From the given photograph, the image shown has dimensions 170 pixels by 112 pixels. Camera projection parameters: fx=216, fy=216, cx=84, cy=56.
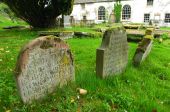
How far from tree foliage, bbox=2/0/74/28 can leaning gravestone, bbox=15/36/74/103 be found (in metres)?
8.04

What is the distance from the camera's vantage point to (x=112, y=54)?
193 inches

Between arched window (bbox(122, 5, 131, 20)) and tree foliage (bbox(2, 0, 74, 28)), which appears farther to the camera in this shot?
arched window (bbox(122, 5, 131, 20))

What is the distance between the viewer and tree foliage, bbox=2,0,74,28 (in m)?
11.6

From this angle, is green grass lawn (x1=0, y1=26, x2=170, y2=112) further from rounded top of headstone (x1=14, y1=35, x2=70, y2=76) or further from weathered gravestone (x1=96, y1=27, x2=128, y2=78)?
rounded top of headstone (x1=14, y1=35, x2=70, y2=76)

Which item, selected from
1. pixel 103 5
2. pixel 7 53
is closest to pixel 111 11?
pixel 103 5

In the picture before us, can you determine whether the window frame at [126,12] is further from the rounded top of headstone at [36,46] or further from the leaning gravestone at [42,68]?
the rounded top of headstone at [36,46]

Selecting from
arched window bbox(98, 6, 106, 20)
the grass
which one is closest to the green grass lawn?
the grass

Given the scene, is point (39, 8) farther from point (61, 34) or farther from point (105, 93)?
point (105, 93)

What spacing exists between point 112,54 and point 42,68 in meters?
1.78

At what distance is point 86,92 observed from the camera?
417 cm

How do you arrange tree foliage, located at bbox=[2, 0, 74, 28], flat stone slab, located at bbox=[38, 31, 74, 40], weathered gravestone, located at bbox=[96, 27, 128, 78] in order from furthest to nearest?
tree foliage, located at bbox=[2, 0, 74, 28]
flat stone slab, located at bbox=[38, 31, 74, 40]
weathered gravestone, located at bbox=[96, 27, 128, 78]

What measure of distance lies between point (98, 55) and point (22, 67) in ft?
6.00

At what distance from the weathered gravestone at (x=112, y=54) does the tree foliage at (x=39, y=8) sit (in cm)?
724

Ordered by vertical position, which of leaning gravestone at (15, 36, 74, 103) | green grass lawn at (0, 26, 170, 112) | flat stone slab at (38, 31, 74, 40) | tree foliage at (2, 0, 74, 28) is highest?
tree foliage at (2, 0, 74, 28)
